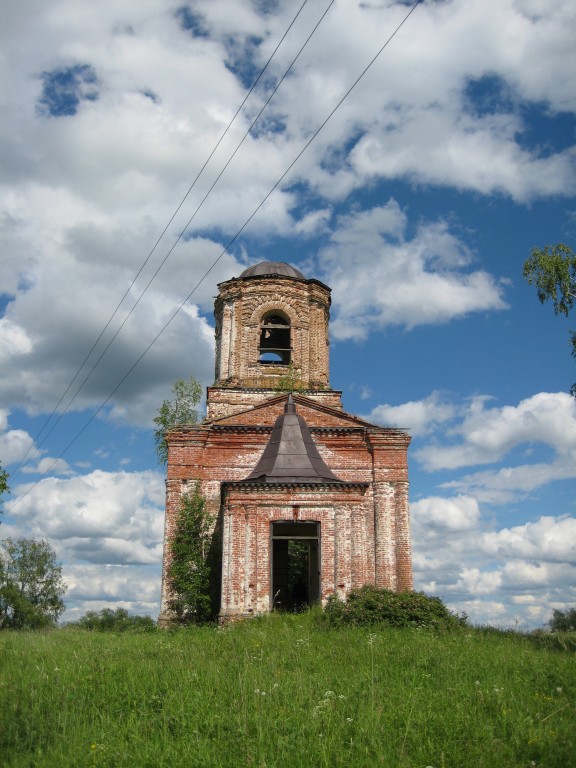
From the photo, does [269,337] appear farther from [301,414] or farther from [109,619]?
[109,619]

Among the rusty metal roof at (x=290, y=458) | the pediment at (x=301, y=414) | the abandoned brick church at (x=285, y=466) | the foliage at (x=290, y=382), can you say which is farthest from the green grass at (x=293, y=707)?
the foliage at (x=290, y=382)

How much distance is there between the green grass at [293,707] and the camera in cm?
502

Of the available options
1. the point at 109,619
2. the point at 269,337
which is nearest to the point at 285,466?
the point at 269,337

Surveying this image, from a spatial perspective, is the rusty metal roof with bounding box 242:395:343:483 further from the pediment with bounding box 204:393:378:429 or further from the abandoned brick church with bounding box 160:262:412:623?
the pediment with bounding box 204:393:378:429

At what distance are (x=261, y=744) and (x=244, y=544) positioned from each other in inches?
371

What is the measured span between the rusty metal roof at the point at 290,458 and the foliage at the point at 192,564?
6.14 ft

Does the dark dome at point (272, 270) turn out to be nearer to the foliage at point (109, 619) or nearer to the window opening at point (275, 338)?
the window opening at point (275, 338)

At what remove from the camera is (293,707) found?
19.2 feet

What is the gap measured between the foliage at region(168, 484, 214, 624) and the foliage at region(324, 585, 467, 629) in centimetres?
458

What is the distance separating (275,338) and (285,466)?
7309 millimetres

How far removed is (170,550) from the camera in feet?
55.2

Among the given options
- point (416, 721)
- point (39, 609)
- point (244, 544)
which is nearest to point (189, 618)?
point (244, 544)

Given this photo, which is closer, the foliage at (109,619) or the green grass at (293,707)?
the green grass at (293,707)

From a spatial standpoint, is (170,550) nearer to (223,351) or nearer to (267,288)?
(223,351)
